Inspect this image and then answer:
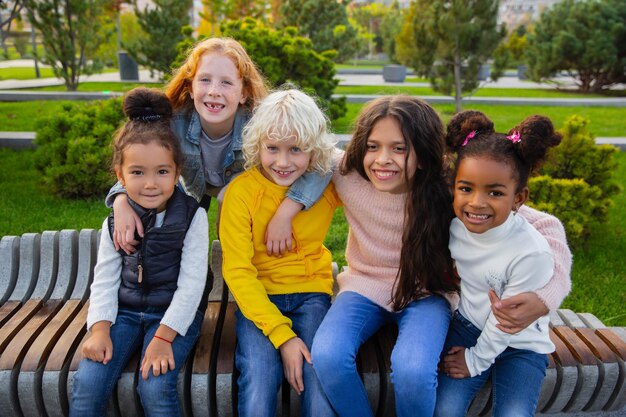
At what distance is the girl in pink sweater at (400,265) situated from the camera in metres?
2.16

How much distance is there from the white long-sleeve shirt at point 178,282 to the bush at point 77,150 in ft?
10.7

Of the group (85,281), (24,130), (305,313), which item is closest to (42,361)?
(85,281)

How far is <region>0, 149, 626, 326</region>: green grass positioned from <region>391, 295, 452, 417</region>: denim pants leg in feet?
6.16

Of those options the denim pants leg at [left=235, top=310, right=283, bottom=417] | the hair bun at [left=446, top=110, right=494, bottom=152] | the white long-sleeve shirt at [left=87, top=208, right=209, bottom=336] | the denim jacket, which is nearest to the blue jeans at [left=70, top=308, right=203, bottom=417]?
the white long-sleeve shirt at [left=87, top=208, right=209, bottom=336]

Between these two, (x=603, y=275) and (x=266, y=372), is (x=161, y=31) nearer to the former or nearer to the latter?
(x=603, y=275)

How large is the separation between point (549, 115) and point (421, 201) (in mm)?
9411

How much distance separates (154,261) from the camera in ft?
7.97

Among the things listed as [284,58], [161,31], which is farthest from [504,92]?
[284,58]

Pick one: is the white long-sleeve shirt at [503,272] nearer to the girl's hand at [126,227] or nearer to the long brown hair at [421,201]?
the long brown hair at [421,201]

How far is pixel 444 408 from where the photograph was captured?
7.19 ft

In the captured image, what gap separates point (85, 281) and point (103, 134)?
314 cm

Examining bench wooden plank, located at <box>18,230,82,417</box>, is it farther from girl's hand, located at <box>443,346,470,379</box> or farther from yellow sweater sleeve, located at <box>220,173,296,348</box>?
girl's hand, located at <box>443,346,470,379</box>

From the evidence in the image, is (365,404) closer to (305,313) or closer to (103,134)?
(305,313)

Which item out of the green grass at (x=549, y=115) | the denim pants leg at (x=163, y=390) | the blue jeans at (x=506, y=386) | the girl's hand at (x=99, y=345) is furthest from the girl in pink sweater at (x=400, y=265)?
the green grass at (x=549, y=115)
